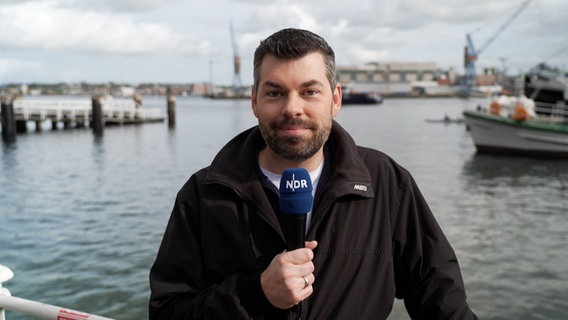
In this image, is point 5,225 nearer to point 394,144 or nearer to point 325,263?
point 325,263

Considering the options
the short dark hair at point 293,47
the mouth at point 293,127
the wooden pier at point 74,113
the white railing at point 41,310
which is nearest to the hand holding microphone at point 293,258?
the mouth at point 293,127

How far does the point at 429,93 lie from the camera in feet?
623

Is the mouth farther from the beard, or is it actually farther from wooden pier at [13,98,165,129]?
wooden pier at [13,98,165,129]

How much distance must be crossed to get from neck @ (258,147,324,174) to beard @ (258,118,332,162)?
66 mm

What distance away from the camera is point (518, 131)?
26422mm

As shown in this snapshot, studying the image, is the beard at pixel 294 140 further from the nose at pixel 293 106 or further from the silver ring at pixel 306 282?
the silver ring at pixel 306 282

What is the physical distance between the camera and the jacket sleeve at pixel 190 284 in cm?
189

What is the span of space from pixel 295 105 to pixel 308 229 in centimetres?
44

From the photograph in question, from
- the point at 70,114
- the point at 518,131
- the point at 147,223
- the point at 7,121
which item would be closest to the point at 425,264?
the point at 147,223

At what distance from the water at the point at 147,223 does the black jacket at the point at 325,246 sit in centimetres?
626

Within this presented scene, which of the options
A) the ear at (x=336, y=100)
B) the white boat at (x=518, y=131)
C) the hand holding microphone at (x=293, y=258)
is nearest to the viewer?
the hand holding microphone at (x=293, y=258)

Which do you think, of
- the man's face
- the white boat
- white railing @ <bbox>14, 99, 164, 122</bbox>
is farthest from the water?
white railing @ <bbox>14, 99, 164, 122</bbox>

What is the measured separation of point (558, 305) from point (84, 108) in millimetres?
43727

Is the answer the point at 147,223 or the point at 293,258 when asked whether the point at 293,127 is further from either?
the point at 147,223
